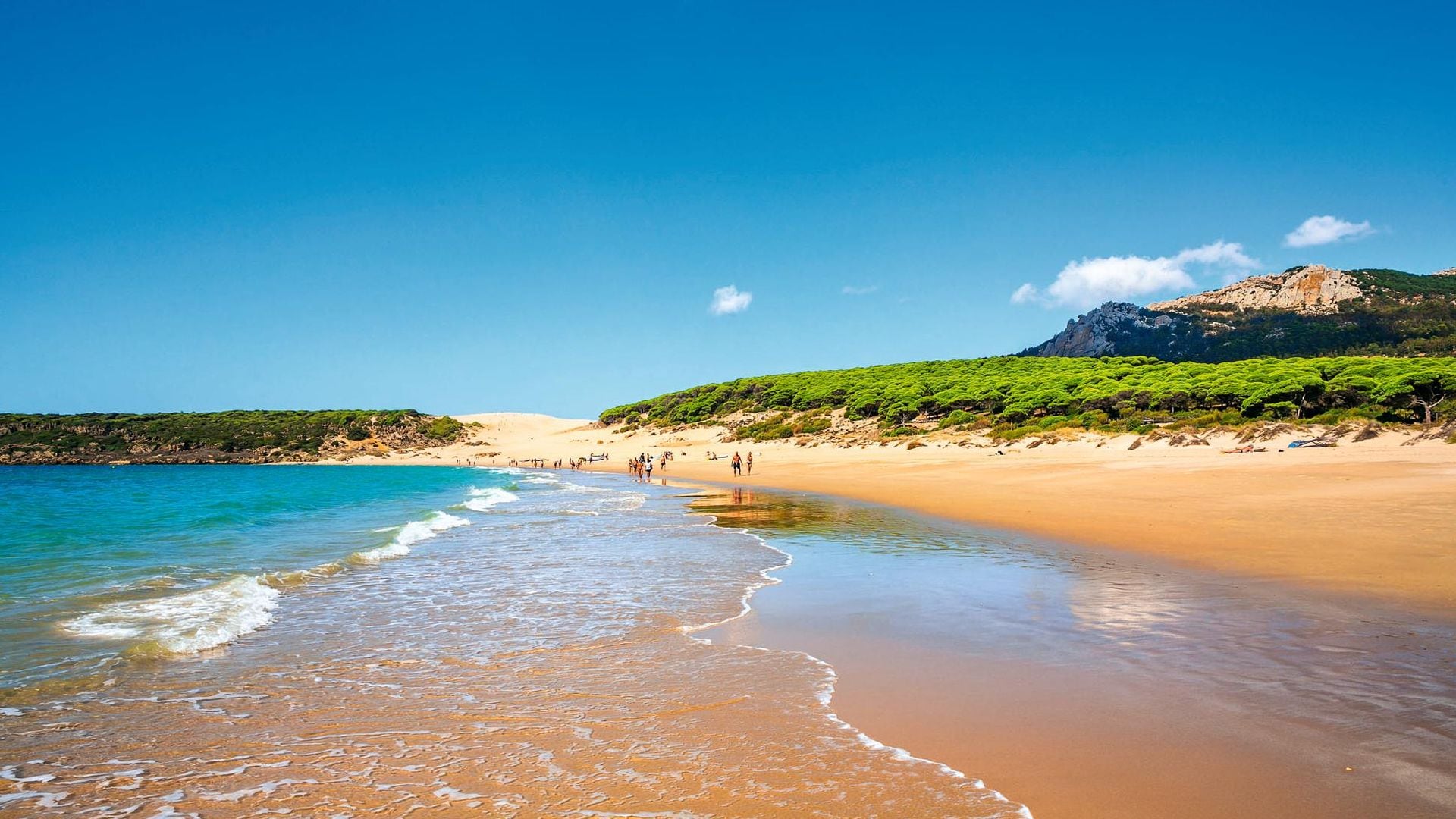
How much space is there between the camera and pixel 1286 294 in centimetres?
10919

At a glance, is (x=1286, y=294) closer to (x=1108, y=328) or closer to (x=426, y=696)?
(x=1108, y=328)

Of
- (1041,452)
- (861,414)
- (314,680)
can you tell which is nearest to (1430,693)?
(314,680)

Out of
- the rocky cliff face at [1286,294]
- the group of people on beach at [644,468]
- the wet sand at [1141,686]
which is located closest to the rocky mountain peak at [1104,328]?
the rocky cliff face at [1286,294]

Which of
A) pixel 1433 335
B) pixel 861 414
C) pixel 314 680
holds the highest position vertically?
pixel 1433 335

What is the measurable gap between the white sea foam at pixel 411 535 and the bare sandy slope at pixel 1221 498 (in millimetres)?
12904

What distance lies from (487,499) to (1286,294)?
12069 cm

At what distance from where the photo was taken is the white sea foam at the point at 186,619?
8.17m

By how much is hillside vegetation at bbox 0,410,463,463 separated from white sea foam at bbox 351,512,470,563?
287ft

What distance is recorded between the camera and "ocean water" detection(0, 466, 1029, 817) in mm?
4238

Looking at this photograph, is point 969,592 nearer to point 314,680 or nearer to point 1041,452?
point 314,680

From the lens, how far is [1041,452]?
120ft

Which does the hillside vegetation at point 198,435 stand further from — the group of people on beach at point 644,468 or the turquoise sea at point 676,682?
the turquoise sea at point 676,682

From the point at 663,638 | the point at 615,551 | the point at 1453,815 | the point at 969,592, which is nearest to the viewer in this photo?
the point at 1453,815

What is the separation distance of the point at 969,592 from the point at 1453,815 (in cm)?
612
